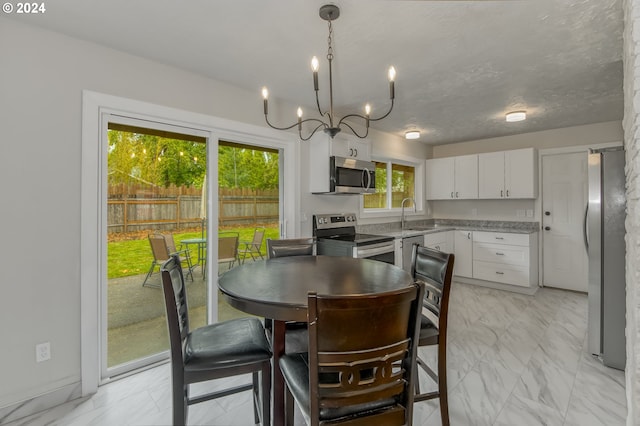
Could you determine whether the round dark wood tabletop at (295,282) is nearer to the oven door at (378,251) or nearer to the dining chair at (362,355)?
the dining chair at (362,355)

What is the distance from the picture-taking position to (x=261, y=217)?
327 cm

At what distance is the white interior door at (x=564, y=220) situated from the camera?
14.3 ft

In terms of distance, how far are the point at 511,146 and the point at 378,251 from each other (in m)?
3.20

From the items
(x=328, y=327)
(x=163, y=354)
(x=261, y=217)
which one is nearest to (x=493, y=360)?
(x=328, y=327)

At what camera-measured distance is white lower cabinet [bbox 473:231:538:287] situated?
14.1ft

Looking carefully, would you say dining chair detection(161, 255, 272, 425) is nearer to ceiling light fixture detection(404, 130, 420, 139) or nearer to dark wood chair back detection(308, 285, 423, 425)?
dark wood chair back detection(308, 285, 423, 425)

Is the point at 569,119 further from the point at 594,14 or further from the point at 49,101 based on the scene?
the point at 49,101

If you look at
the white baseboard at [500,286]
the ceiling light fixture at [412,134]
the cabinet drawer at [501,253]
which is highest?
the ceiling light fixture at [412,134]

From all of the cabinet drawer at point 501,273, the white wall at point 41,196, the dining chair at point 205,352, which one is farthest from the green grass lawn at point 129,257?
the cabinet drawer at point 501,273

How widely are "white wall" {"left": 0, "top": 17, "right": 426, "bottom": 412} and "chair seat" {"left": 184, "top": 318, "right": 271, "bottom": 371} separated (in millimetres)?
1094

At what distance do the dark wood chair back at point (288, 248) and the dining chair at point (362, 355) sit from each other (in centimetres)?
146

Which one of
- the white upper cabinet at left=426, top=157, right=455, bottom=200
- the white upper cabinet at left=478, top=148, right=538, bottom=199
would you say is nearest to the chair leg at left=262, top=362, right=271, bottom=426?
the white upper cabinet at left=478, top=148, right=538, bottom=199

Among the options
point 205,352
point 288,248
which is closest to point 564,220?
point 288,248

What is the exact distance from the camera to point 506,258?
4457 millimetres
